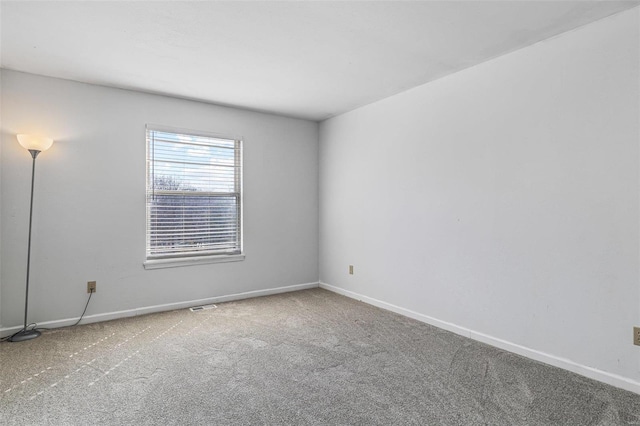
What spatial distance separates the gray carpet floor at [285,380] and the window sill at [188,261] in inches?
26.2

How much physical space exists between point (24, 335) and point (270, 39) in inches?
130

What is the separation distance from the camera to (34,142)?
3.01 meters

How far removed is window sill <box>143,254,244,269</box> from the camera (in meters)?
3.81

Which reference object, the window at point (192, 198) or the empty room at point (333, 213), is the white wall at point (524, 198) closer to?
the empty room at point (333, 213)

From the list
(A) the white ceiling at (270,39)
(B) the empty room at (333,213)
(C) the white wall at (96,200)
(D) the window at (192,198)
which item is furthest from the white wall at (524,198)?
(D) the window at (192,198)

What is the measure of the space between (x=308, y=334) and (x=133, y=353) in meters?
1.45

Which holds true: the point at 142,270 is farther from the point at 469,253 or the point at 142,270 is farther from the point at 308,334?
the point at 469,253

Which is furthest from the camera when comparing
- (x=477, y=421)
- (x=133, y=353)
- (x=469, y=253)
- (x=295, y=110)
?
(x=295, y=110)

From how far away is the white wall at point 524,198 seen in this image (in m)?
2.25

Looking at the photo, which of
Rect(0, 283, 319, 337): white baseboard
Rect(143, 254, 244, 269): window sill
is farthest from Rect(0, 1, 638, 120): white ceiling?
Rect(0, 283, 319, 337): white baseboard

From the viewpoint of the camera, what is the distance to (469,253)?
3.12m

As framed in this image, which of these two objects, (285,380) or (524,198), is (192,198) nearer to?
(285,380)

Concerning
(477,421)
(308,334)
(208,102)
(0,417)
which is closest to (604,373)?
(477,421)

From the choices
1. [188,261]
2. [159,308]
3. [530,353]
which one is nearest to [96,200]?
[188,261]
